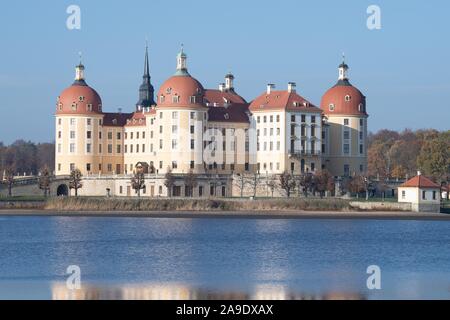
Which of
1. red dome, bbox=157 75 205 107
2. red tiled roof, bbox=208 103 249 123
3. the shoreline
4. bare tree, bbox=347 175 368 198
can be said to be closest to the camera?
the shoreline

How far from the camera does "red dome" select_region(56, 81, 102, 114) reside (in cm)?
11338

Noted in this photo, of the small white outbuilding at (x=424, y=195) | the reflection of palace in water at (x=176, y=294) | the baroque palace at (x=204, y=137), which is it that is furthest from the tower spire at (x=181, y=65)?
the reflection of palace in water at (x=176, y=294)

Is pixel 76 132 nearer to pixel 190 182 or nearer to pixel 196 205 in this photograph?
pixel 190 182

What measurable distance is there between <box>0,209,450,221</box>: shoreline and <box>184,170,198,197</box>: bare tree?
35.5 feet

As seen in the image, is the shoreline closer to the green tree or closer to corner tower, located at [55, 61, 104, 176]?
corner tower, located at [55, 61, 104, 176]

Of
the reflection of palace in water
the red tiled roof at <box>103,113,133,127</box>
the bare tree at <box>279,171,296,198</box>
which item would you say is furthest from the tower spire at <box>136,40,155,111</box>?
the reflection of palace in water

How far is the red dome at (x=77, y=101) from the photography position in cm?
11338

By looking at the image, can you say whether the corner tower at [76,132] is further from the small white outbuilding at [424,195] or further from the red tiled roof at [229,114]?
the small white outbuilding at [424,195]

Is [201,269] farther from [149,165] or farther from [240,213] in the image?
[149,165]

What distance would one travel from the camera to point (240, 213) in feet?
299

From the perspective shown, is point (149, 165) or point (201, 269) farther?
point (149, 165)

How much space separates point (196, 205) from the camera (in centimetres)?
9412
